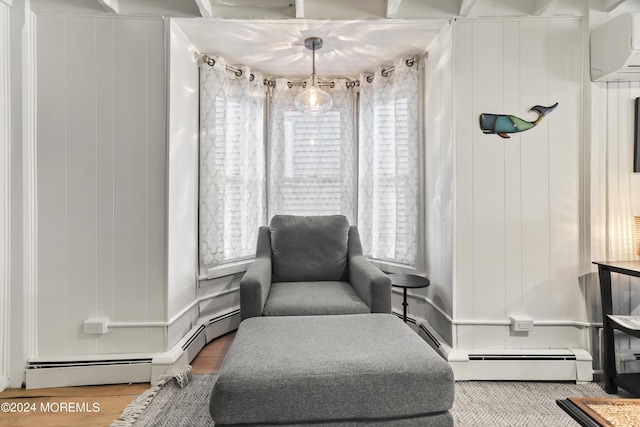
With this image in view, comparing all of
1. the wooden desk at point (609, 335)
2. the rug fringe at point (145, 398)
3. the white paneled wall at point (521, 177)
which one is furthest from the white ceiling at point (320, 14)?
the rug fringe at point (145, 398)

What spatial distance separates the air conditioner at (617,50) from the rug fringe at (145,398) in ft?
10.1

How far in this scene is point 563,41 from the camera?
83.7 inches

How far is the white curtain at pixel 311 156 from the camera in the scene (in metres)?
3.09

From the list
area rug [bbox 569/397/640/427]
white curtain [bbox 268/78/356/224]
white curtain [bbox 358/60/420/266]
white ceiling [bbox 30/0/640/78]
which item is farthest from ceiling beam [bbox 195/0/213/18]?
area rug [bbox 569/397/640/427]

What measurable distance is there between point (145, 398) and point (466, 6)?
292 cm

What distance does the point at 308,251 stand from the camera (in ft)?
8.57

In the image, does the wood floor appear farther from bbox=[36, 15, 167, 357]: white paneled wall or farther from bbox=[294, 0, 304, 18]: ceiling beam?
bbox=[294, 0, 304, 18]: ceiling beam

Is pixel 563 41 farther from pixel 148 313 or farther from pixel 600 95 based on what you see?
pixel 148 313

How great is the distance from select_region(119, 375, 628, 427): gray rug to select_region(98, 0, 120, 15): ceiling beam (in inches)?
88.6

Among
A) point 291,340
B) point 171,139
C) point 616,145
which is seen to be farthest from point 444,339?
point 171,139

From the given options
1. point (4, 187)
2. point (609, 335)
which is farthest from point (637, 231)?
point (4, 187)

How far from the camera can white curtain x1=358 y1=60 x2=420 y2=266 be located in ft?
8.89

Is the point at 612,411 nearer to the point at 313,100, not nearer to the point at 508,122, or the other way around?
the point at 508,122

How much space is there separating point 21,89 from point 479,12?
9.19 ft
